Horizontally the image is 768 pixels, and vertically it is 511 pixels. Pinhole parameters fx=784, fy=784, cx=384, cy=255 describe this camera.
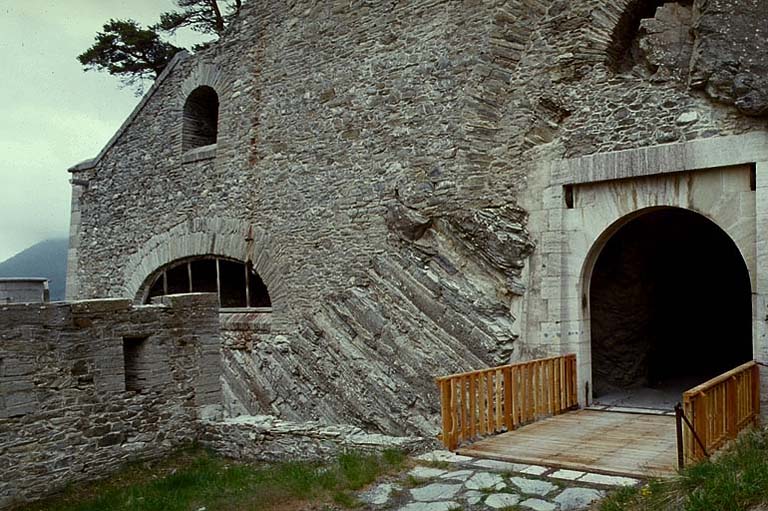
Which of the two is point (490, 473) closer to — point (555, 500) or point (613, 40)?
point (555, 500)

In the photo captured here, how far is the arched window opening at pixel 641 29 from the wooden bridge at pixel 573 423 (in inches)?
148

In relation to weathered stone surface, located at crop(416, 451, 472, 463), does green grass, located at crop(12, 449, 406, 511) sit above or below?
below

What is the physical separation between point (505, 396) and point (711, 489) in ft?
9.99

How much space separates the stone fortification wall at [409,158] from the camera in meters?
9.54

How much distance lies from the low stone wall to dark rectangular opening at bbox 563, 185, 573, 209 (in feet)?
12.0

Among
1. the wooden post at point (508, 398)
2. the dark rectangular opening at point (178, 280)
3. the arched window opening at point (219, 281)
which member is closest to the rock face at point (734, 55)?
the wooden post at point (508, 398)

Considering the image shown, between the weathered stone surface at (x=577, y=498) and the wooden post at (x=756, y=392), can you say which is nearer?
the weathered stone surface at (x=577, y=498)

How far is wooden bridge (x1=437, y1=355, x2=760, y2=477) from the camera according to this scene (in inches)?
260

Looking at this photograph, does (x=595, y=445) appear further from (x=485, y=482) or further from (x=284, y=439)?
(x=284, y=439)

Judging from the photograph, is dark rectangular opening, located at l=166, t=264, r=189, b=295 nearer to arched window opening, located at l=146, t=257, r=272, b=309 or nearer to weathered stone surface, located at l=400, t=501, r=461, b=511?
arched window opening, located at l=146, t=257, r=272, b=309

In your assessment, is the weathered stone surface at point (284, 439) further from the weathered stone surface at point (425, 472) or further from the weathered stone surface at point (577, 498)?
the weathered stone surface at point (577, 498)

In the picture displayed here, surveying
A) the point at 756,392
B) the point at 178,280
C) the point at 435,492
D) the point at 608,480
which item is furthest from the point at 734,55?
the point at 178,280

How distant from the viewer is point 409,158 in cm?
1141

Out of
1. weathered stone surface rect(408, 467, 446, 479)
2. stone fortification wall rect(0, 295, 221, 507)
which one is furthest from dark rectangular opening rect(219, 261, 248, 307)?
weathered stone surface rect(408, 467, 446, 479)
